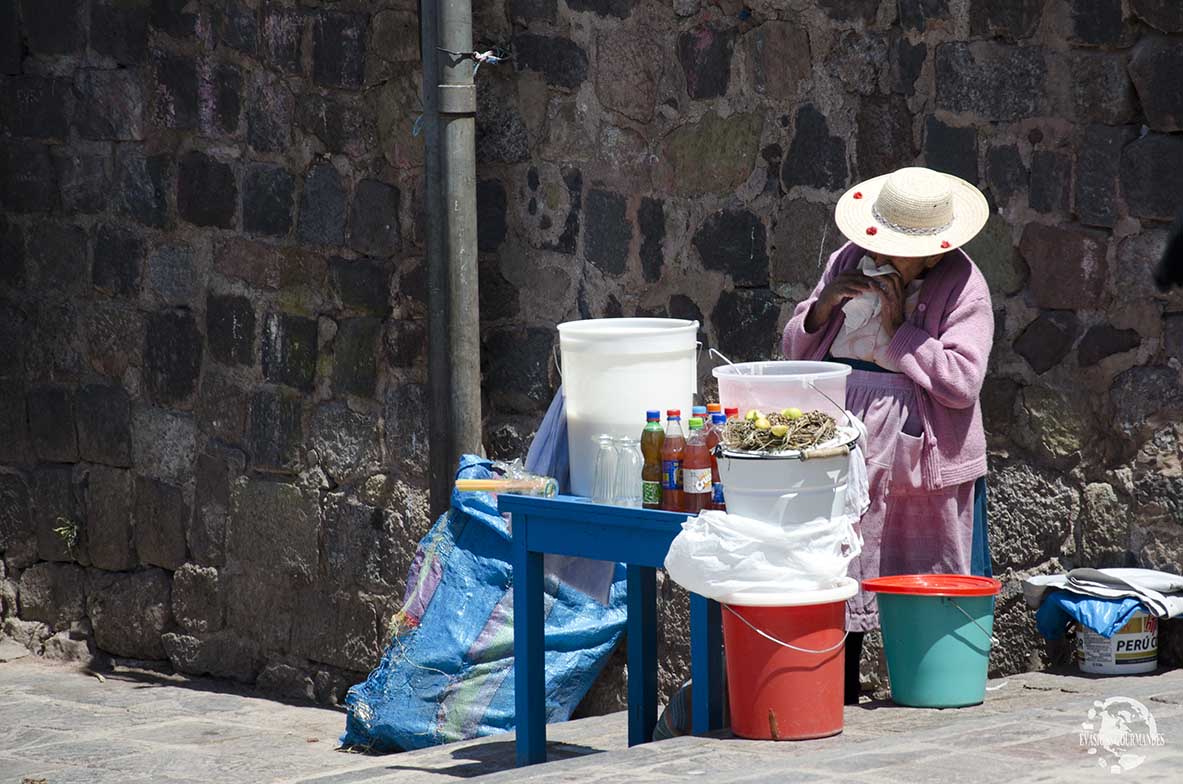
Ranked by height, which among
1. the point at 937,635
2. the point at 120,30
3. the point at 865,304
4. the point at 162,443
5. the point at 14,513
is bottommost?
the point at 14,513

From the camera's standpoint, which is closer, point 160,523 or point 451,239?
point 451,239

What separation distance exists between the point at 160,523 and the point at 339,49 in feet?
6.75

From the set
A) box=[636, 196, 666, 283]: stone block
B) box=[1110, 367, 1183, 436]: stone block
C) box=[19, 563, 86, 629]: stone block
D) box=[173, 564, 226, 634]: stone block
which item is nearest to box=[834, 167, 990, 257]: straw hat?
box=[1110, 367, 1183, 436]: stone block

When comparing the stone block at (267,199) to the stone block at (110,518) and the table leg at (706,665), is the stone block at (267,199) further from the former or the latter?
the table leg at (706,665)

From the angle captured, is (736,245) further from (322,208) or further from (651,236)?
(322,208)

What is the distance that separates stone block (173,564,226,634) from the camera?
700 cm

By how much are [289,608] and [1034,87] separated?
11.0 feet

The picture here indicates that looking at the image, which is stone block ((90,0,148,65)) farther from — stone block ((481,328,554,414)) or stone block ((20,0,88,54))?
stone block ((481,328,554,414))

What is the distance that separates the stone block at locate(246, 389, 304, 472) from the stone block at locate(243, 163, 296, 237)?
602mm

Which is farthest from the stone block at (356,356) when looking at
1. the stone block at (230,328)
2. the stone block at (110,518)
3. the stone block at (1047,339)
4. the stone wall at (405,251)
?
the stone block at (1047,339)

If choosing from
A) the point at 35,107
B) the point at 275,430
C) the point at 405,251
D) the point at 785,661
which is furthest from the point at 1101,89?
the point at 35,107

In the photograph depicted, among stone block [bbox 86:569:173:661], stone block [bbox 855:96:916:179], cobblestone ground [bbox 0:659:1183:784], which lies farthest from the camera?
stone block [bbox 86:569:173:661]

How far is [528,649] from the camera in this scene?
480cm

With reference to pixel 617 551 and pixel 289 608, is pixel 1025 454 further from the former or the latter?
pixel 289 608
